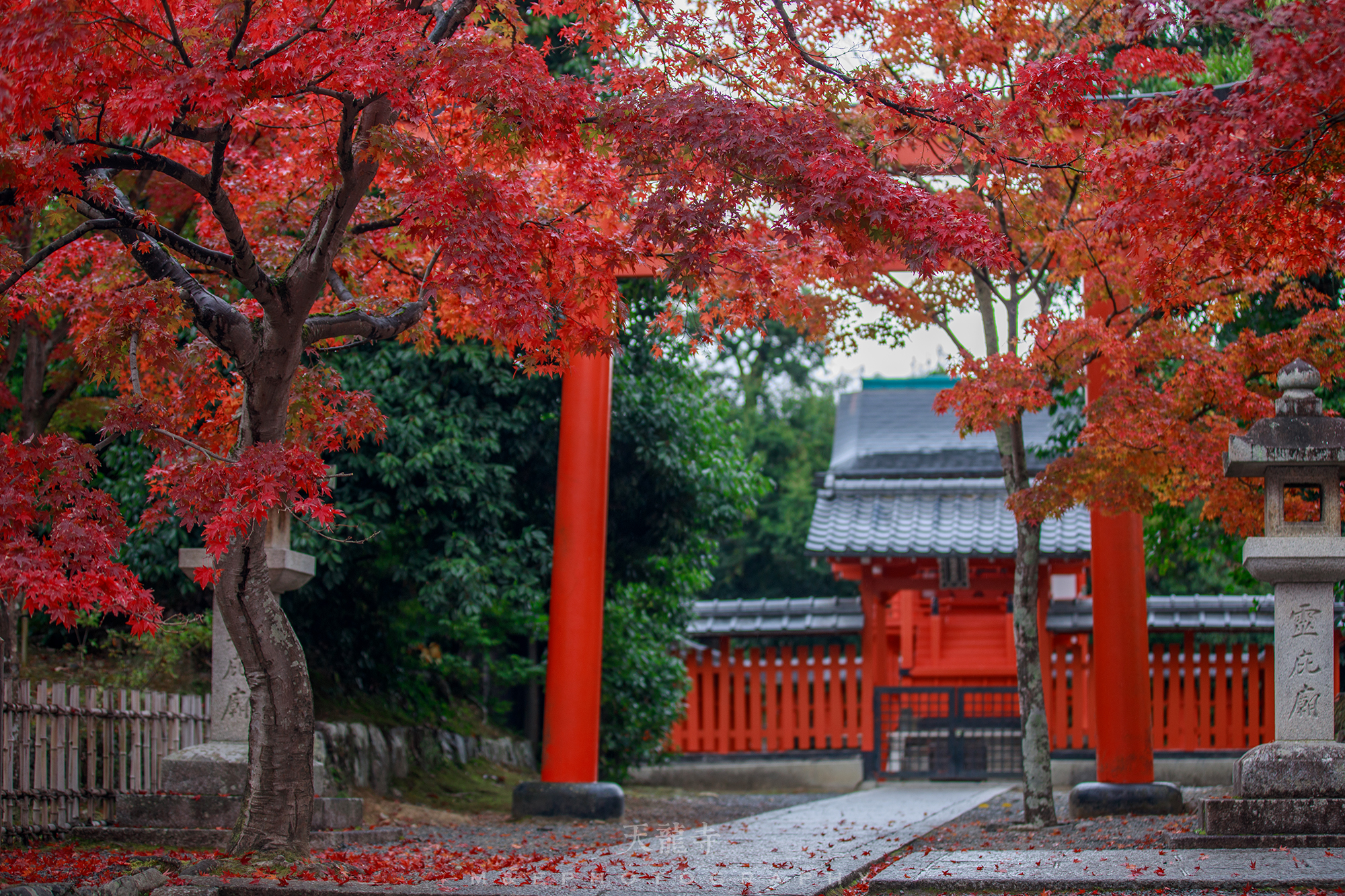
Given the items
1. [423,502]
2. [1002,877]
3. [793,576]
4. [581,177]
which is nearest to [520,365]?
[581,177]

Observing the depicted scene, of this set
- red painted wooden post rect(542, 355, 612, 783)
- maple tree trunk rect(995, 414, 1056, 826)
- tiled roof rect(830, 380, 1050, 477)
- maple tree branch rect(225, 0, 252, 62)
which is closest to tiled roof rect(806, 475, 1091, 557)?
tiled roof rect(830, 380, 1050, 477)

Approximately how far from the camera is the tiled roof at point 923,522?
13.9 m

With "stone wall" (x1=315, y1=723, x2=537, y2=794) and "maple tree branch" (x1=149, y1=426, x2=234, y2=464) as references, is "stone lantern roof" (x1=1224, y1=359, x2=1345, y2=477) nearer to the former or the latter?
"maple tree branch" (x1=149, y1=426, x2=234, y2=464)

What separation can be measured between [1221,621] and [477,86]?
12493 mm

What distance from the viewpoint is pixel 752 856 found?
577 cm

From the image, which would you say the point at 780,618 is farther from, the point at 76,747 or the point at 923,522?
the point at 76,747

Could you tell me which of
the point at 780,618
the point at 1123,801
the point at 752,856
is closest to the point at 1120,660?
the point at 1123,801

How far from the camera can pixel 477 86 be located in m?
4.45

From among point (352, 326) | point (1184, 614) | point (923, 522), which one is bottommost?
point (1184, 614)

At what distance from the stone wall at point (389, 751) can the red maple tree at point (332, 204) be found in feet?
10.2

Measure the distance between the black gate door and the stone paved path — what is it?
4.29 m

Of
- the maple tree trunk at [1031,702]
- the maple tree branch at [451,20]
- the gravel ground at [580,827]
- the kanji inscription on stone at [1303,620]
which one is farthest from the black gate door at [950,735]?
the maple tree branch at [451,20]

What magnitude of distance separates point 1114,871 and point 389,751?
699cm

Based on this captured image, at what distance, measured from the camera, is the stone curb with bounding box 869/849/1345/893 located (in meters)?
4.42
